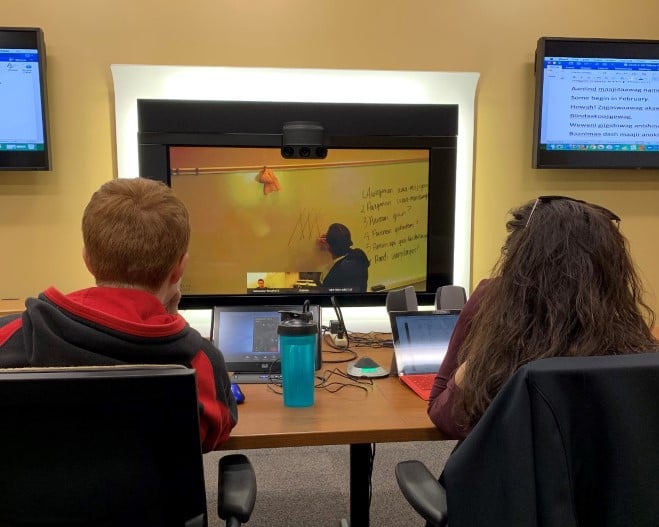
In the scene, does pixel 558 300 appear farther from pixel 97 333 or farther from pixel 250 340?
pixel 250 340

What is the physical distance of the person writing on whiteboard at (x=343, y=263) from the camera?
8.22ft

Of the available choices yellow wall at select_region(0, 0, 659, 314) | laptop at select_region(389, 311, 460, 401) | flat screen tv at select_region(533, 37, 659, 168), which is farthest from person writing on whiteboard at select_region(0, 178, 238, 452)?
flat screen tv at select_region(533, 37, 659, 168)

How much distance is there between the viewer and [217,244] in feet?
8.02

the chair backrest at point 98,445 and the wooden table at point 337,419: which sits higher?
the chair backrest at point 98,445

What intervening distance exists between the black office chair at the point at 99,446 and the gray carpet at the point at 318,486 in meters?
1.35

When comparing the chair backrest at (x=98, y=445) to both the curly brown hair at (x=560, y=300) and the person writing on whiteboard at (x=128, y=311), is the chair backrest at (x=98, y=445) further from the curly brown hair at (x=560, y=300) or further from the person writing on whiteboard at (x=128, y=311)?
the curly brown hair at (x=560, y=300)

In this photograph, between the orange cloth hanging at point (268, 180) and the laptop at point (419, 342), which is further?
the orange cloth hanging at point (268, 180)

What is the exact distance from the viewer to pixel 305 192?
2463mm

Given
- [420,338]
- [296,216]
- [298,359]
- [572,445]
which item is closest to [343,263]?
[296,216]

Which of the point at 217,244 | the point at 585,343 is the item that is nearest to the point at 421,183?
the point at 217,244

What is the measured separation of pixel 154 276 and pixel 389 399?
2.31ft

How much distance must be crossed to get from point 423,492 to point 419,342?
61 cm

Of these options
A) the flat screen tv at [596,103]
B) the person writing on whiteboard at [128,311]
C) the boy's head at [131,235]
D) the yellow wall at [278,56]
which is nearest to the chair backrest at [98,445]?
the person writing on whiteboard at [128,311]

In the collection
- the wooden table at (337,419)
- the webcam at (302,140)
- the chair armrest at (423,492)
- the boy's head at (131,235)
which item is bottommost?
the chair armrest at (423,492)
